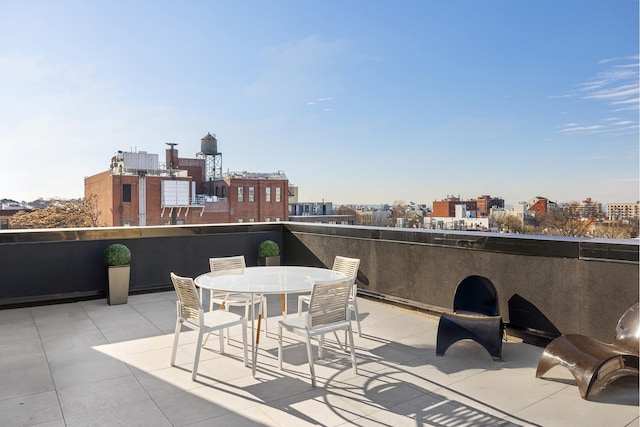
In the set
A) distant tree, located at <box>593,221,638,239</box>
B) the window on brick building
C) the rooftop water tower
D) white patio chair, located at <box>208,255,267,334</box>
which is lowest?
white patio chair, located at <box>208,255,267,334</box>

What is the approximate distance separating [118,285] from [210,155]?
38544mm

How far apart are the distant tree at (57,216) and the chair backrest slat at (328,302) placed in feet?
64.0

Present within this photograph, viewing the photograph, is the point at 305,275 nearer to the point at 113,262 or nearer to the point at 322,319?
the point at 322,319

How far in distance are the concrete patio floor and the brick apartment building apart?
30167 mm

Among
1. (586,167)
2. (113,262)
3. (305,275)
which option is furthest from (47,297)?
(586,167)

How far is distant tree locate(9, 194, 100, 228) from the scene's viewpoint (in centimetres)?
2268

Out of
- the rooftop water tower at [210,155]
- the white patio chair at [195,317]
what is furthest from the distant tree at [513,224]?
the rooftop water tower at [210,155]

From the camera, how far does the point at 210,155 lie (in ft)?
140

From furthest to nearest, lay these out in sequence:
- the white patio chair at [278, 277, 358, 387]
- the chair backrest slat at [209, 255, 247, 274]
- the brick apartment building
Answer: the brick apartment building → the chair backrest slat at [209, 255, 247, 274] → the white patio chair at [278, 277, 358, 387]

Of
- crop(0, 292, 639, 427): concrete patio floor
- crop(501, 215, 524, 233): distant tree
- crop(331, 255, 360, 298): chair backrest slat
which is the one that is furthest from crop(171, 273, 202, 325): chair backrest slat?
crop(501, 215, 524, 233): distant tree

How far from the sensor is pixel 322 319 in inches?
126

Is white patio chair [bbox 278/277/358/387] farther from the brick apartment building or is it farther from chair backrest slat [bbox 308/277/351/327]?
the brick apartment building

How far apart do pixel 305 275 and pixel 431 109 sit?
26952 millimetres

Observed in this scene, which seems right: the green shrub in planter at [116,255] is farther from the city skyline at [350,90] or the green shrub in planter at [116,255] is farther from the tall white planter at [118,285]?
the city skyline at [350,90]
